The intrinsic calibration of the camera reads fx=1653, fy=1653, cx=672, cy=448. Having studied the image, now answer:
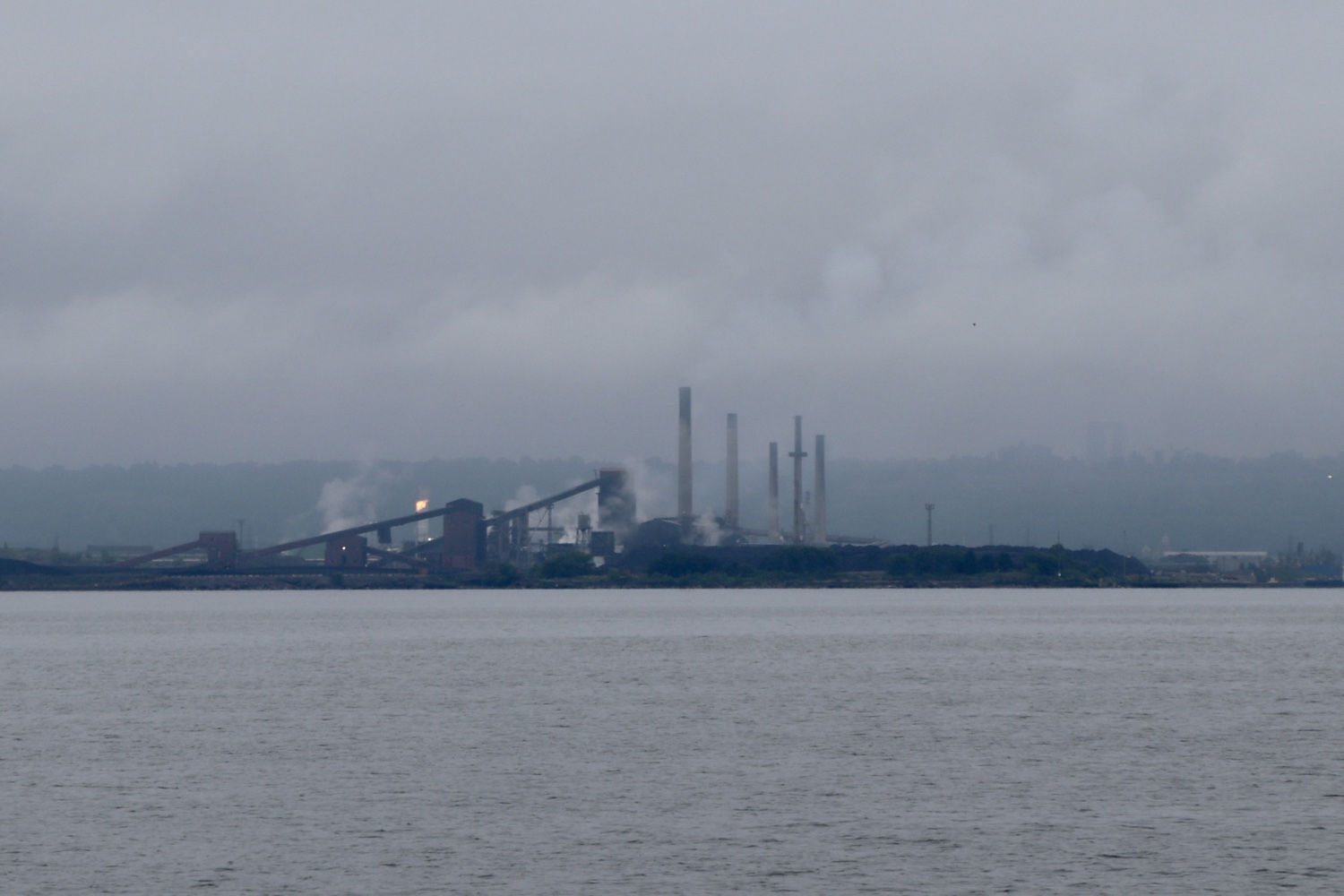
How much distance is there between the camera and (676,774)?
38.0 meters

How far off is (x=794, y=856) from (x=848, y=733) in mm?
18505

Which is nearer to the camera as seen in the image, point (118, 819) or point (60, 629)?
point (118, 819)

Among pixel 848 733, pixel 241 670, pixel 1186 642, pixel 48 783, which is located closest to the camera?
pixel 48 783

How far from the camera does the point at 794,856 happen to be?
28156mm

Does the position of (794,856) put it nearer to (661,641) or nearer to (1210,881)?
(1210,881)

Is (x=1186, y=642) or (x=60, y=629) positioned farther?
(x=60, y=629)

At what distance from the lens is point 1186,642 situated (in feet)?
330

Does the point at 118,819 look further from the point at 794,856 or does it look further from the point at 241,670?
the point at 241,670

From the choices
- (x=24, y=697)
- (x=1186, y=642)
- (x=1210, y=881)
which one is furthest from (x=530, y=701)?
(x=1186, y=642)

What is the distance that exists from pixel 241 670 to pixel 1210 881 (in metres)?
58.8

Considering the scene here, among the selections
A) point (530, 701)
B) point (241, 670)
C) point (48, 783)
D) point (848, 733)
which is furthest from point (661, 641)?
point (48, 783)

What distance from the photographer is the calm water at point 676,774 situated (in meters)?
27.1

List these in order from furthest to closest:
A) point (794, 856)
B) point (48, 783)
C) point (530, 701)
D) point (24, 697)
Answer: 1. point (24, 697)
2. point (530, 701)
3. point (48, 783)
4. point (794, 856)

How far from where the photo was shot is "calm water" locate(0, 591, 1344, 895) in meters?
27.1
